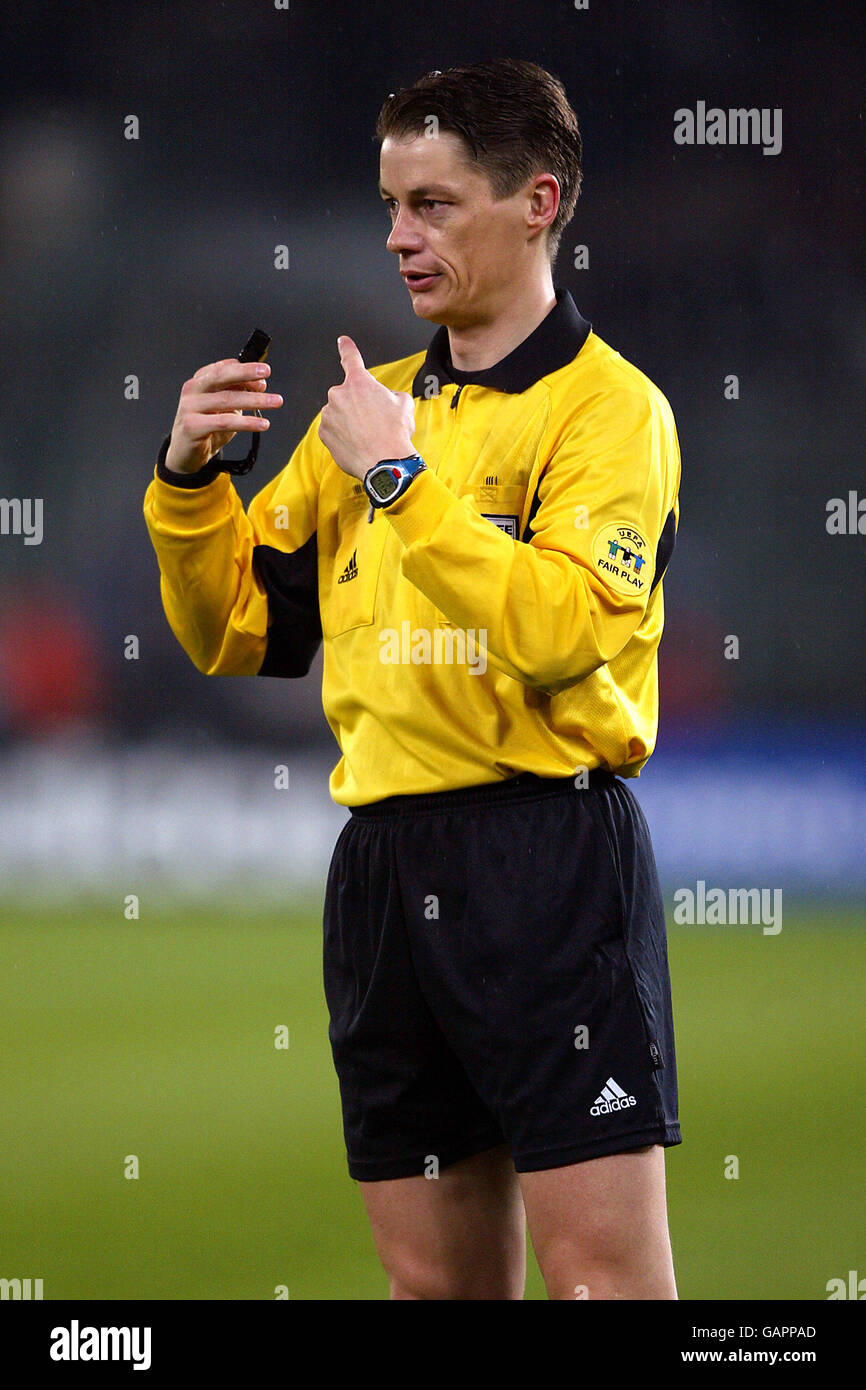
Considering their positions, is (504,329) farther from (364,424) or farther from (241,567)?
(241,567)

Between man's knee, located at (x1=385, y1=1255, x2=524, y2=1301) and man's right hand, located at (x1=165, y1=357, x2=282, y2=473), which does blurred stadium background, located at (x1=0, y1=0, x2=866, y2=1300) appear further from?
man's right hand, located at (x1=165, y1=357, x2=282, y2=473)

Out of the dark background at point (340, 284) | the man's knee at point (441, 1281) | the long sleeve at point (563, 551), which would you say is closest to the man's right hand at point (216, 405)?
the long sleeve at point (563, 551)

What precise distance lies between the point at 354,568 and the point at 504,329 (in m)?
0.28

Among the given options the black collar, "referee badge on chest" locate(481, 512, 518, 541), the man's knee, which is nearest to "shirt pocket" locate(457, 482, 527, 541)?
"referee badge on chest" locate(481, 512, 518, 541)

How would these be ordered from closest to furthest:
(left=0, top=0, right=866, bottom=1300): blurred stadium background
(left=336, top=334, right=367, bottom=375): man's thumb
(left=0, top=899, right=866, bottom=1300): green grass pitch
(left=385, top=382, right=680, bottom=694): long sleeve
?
(left=385, top=382, right=680, bottom=694): long sleeve, (left=336, top=334, right=367, bottom=375): man's thumb, (left=0, top=899, right=866, bottom=1300): green grass pitch, (left=0, top=0, right=866, bottom=1300): blurred stadium background

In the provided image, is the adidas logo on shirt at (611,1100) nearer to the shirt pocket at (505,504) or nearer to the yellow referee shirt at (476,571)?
the yellow referee shirt at (476,571)

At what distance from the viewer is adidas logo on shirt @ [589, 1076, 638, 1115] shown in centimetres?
134

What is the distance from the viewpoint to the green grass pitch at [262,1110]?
2393mm

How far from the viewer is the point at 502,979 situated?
4.53 feet

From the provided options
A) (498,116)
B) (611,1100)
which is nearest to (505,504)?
(498,116)

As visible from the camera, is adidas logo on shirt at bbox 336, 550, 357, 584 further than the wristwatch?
Yes

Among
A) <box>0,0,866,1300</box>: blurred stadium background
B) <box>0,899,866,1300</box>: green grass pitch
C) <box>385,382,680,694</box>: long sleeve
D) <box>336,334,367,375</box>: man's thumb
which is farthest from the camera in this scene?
<box>0,0,866,1300</box>: blurred stadium background

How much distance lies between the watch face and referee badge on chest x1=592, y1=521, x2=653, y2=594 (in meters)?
0.18
